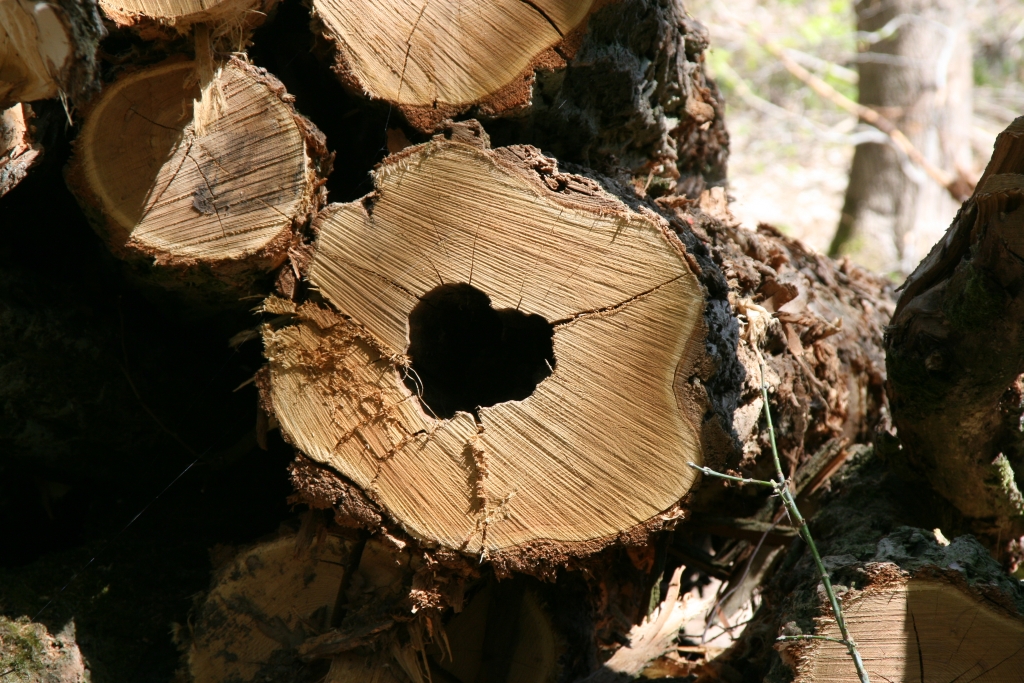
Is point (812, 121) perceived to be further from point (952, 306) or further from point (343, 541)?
point (343, 541)

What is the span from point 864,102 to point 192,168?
559cm

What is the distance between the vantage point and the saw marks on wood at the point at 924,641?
4.40 ft

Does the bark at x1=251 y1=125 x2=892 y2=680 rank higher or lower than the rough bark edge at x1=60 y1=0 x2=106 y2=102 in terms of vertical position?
lower

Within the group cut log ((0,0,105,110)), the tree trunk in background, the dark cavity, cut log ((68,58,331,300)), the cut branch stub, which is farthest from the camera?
the tree trunk in background

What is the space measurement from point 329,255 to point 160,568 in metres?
1.05

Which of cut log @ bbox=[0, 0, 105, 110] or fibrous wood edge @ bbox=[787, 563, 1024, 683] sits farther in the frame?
fibrous wood edge @ bbox=[787, 563, 1024, 683]

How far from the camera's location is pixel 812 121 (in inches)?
263

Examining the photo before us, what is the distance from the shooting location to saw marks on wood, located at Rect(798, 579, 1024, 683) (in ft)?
4.40

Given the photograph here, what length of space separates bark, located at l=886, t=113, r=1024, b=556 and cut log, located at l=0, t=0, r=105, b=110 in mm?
1771

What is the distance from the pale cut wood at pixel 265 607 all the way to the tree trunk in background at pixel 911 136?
4722 mm

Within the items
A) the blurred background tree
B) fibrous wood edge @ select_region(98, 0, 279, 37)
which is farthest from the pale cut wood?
the blurred background tree

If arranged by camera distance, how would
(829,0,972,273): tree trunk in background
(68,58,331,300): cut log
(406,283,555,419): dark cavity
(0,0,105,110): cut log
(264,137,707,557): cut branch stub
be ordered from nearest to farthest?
(0,0,105,110): cut log < (264,137,707,557): cut branch stub < (68,58,331,300): cut log < (406,283,555,419): dark cavity < (829,0,972,273): tree trunk in background

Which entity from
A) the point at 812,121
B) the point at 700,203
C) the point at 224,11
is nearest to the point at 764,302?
the point at 700,203

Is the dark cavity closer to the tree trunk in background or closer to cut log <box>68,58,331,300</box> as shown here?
cut log <box>68,58,331,300</box>
